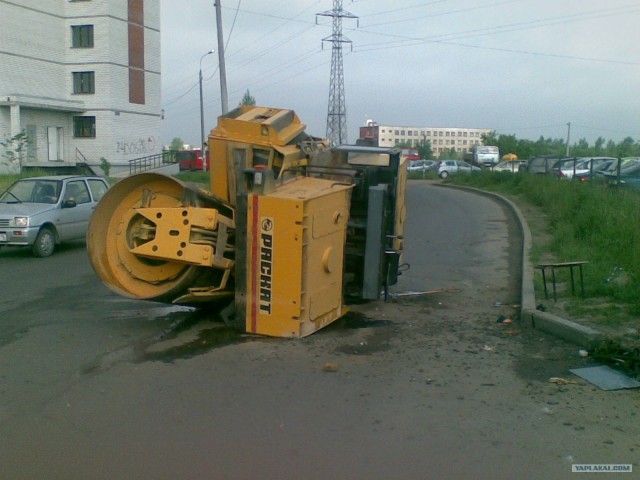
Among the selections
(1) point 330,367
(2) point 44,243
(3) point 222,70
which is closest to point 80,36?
(3) point 222,70

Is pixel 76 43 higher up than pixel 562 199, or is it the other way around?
pixel 76 43

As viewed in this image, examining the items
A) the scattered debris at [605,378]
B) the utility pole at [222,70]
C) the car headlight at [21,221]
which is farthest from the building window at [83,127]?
the scattered debris at [605,378]

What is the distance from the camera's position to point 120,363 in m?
6.93

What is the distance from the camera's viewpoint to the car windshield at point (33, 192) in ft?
50.9

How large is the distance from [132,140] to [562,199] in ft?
121

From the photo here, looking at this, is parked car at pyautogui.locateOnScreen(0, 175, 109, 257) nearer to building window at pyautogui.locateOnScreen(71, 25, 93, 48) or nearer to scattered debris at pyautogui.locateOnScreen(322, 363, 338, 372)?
scattered debris at pyautogui.locateOnScreen(322, 363, 338, 372)

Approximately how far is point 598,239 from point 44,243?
35.2ft

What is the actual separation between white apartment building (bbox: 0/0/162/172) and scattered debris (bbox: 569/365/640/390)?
42.3 m

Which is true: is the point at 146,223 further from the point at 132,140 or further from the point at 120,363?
the point at 132,140

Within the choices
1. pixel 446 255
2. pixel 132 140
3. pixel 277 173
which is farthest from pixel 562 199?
pixel 132 140

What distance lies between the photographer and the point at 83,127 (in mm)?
48281

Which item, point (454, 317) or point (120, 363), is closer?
point (120, 363)

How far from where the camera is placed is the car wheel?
14.6 meters

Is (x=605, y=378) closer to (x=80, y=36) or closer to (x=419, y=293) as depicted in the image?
(x=419, y=293)
